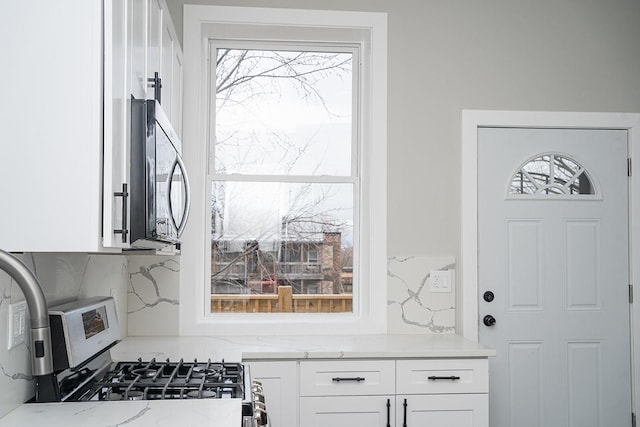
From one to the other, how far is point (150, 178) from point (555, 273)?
8.03ft

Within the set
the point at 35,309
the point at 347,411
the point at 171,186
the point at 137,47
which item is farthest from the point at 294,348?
the point at 35,309

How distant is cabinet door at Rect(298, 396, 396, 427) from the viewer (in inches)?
110

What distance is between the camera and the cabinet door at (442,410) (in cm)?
283

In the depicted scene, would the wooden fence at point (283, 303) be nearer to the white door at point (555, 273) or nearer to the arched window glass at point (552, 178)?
the white door at point (555, 273)

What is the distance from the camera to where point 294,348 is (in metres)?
2.91

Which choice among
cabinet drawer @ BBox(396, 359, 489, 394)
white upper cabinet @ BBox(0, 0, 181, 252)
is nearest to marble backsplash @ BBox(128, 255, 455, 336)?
cabinet drawer @ BBox(396, 359, 489, 394)

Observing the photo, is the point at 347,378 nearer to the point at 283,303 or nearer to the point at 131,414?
the point at 283,303

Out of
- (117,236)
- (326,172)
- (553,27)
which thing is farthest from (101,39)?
(553,27)

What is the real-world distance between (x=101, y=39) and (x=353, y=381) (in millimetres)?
1812

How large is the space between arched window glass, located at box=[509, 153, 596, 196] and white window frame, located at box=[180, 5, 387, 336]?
0.75 meters

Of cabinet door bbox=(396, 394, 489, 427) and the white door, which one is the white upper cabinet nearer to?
cabinet door bbox=(396, 394, 489, 427)

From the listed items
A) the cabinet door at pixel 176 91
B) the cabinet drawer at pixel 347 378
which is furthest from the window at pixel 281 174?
the cabinet drawer at pixel 347 378

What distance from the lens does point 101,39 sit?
1568 mm

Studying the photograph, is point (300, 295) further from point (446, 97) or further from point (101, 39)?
point (101, 39)
